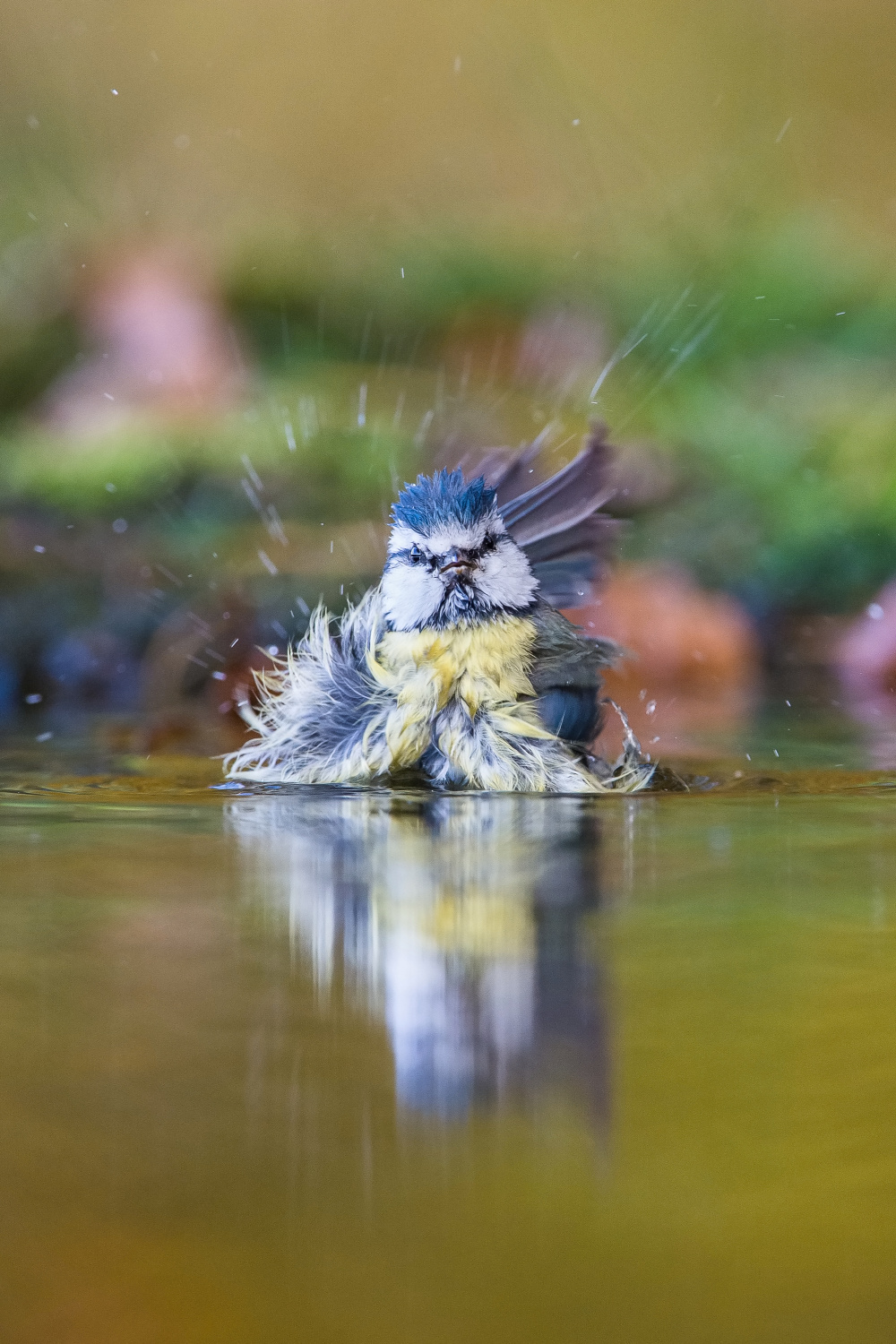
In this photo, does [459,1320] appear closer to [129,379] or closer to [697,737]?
[697,737]

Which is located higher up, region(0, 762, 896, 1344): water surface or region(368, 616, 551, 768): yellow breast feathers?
region(368, 616, 551, 768): yellow breast feathers

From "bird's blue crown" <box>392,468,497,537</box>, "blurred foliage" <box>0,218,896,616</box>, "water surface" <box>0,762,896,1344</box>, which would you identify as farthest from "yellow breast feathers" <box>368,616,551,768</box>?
"blurred foliage" <box>0,218,896,616</box>

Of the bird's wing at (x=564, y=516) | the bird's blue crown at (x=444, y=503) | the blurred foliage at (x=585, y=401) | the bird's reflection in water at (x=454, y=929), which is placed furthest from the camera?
the blurred foliage at (x=585, y=401)

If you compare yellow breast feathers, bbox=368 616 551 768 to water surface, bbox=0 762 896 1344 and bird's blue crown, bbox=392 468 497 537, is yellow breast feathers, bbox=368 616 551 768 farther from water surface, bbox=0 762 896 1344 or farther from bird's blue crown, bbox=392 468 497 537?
water surface, bbox=0 762 896 1344

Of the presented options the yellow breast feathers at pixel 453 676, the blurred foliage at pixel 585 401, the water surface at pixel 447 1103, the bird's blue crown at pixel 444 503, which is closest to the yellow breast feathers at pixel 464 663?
the yellow breast feathers at pixel 453 676

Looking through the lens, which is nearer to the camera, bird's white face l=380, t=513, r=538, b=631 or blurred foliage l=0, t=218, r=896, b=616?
bird's white face l=380, t=513, r=538, b=631

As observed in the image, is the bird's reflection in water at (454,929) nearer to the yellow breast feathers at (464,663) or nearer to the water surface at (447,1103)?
the water surface at (447,1103)

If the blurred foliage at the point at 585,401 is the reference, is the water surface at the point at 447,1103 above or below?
below

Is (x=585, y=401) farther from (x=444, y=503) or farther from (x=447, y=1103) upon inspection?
(x=447, y=1103)
